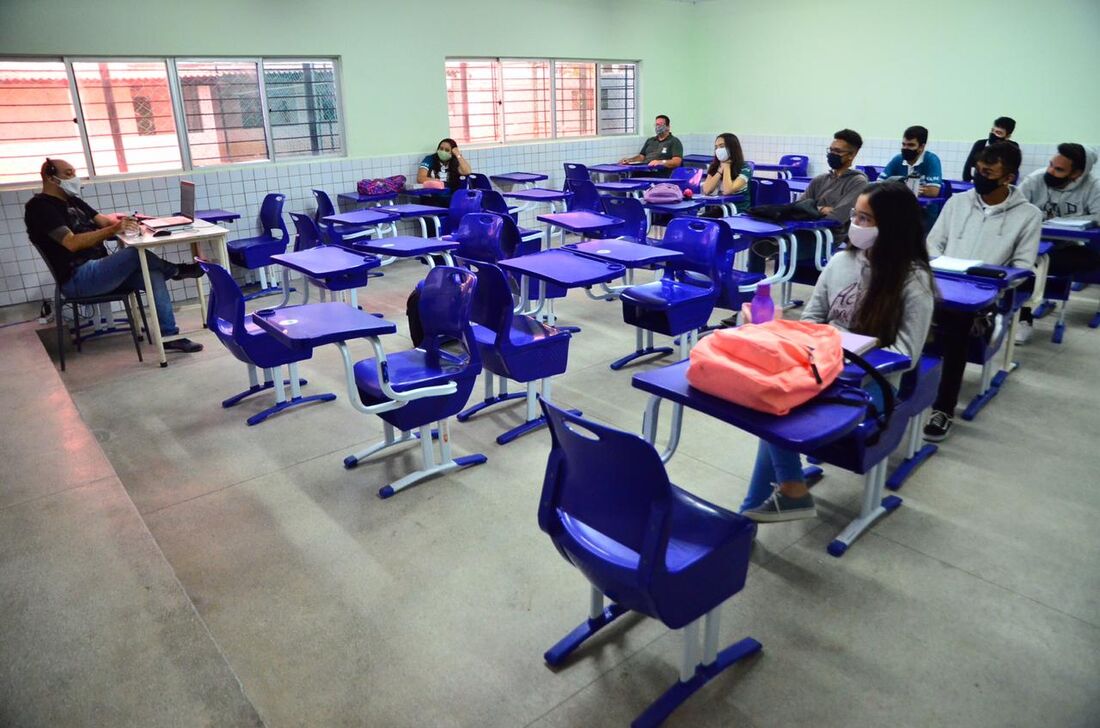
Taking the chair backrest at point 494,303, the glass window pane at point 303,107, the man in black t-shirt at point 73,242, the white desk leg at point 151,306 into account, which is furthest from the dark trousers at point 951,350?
the glass window pane at point 303,107

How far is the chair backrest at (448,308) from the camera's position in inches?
126

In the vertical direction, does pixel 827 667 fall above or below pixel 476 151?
below

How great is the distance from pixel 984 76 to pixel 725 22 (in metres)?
3.55

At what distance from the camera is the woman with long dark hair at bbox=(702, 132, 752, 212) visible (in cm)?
675

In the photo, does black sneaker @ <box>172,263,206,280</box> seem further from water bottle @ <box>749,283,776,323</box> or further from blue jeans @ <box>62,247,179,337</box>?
water bottle @ <box>749,283,776,323</box>

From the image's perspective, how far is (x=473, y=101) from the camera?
355 inches

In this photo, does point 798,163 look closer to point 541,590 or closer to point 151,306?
point 151,306

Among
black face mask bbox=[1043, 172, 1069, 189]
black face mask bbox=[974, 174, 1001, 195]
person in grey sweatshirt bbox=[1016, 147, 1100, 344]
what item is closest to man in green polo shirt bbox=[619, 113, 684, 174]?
person in grey sweatshirt bbox=[1016, 147, 1100, 344]

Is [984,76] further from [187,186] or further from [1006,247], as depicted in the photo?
[187,186]

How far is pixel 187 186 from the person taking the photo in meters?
5.71

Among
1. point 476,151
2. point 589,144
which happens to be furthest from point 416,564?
point 589,144

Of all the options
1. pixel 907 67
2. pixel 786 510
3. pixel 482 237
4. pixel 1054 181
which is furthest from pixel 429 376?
pixel 907 67

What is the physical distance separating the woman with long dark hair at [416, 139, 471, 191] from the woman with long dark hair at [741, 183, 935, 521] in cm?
590

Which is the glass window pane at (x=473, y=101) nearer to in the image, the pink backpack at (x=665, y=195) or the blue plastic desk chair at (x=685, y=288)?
the pink backpack at (x=665, y=195)
